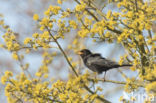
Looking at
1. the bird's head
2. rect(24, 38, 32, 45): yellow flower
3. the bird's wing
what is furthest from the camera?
the bird's head

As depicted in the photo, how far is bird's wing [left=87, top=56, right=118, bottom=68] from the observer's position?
14.8 ft

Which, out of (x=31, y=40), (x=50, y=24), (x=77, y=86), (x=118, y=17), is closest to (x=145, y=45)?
(x=118, y=17)

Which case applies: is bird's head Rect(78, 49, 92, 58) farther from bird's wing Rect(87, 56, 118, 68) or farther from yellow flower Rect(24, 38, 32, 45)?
yellow flower Rect(24, 38, 32, 45)

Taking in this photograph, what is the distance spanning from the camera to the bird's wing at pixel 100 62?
14.8 feet

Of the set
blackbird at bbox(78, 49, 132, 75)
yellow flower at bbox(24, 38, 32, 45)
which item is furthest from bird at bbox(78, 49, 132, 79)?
yellow flower at bbox(24, 38, 32, 45)

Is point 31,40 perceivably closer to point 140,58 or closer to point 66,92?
point 66,92

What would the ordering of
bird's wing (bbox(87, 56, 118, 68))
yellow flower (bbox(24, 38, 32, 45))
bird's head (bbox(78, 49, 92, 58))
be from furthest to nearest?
bird's head (bbox(78, 49, 92, 58)) < bird's wing (bbox(87, 56, 118, 68)) < yellow flower (bbox(24, 38, 32, 45))

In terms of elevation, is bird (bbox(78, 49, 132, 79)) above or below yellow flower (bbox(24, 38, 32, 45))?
below

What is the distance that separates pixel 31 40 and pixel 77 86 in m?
0.78

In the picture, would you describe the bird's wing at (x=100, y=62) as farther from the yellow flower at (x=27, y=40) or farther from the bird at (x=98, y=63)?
the yellow flower at (x=27, y=40)

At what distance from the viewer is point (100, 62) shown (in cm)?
466

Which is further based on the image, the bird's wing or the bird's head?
the bird's head

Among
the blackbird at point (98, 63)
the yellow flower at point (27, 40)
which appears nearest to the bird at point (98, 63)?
the blackbird at point (98, 63)

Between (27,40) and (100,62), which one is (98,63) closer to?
(100,62)
